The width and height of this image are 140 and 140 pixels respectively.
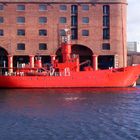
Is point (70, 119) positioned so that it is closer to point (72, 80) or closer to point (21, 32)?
point (72, 80)


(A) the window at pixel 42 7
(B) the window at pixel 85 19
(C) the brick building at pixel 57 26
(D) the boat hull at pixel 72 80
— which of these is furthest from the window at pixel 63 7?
(D) the boat hull at pixel 72 80

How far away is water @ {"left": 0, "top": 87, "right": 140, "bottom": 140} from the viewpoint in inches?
1065

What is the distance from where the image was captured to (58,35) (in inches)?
2901

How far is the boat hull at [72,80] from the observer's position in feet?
208

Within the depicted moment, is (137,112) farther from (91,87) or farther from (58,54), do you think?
(58,54)

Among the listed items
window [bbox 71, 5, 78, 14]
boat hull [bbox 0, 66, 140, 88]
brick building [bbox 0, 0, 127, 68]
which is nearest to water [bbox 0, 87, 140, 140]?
boat hull [bbox 0, 66, 140, 88]

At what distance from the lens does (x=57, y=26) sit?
73.9 m

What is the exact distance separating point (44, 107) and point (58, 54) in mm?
37323

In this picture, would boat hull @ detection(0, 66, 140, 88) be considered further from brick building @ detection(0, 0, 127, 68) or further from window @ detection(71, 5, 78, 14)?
window @ detection(71, 5, 78, 14)

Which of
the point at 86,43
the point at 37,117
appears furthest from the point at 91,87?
the point at 37,117

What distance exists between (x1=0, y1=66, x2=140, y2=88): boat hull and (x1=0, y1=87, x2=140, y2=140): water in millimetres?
17072

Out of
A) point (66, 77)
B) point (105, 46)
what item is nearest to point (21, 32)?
point (105, 46)

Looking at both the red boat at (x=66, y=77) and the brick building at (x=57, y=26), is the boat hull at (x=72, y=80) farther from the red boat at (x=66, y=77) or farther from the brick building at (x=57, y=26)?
the brick building at (x=57, y=26)

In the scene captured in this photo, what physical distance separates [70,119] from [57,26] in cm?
4264
